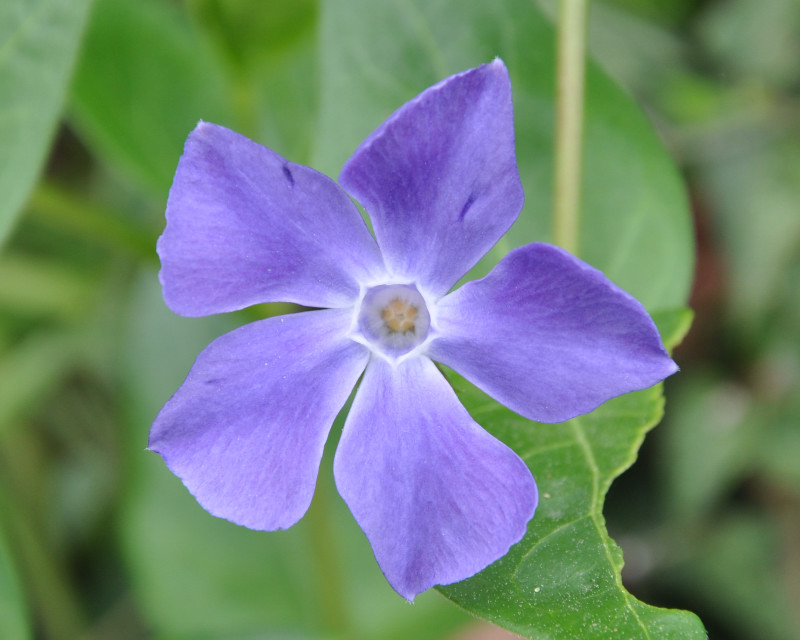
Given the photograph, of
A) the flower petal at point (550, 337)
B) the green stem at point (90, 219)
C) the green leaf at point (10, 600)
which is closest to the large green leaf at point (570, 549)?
the flower petal at point (550, 337)

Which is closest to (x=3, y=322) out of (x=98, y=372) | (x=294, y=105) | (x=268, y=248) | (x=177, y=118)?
(x=98, y=372)

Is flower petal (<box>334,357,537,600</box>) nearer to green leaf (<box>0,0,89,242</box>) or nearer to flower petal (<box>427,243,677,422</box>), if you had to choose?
flower petal (<box>427,243,677,422</box>)

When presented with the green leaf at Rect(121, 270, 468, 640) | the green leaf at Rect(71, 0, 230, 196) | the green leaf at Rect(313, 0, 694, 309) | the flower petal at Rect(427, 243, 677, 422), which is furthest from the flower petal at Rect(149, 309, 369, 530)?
the green leaf at Rect(121, 270, 468, 640)

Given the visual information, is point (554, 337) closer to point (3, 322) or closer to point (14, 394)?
point (14, 394)

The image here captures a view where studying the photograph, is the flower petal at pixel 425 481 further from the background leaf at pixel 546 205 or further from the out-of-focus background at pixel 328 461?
the out-of-focus background at pixel 328 461

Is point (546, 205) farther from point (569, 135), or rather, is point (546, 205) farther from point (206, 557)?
point (206, 557)

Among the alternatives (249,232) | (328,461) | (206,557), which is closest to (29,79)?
(249,232)

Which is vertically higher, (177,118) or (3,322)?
(177,118)
